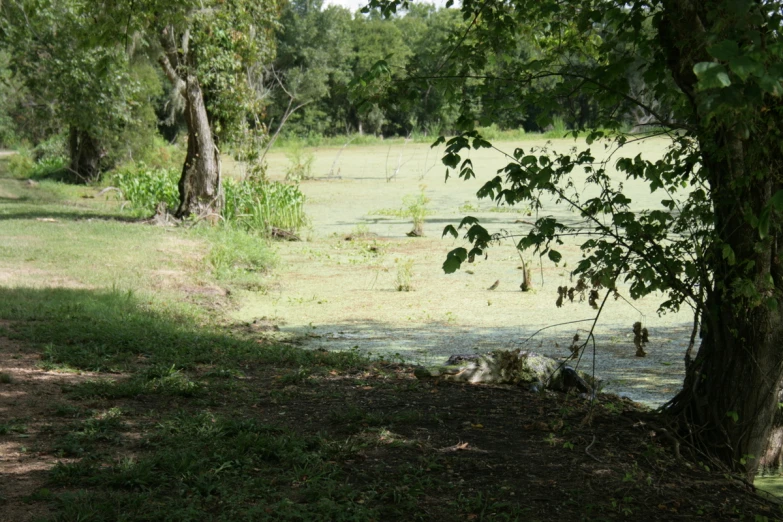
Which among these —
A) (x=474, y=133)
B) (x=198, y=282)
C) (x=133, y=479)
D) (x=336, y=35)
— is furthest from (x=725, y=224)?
(x=336, y=35)

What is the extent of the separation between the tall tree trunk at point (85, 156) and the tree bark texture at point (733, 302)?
59.9 ft

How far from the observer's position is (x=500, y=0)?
14.6ft

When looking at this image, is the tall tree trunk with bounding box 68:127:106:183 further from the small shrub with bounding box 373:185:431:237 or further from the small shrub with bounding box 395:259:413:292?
the small shrub with bounding box 395:259:413:292

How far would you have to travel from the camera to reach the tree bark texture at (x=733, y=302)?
10.8ft

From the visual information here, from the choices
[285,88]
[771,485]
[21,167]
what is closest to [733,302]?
[771,485]

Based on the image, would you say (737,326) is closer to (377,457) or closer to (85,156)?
(377,457)

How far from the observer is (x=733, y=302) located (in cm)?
368

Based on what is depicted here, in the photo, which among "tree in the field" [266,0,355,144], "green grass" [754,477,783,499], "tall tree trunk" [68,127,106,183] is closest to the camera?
"green grass" [754,477,783,499]

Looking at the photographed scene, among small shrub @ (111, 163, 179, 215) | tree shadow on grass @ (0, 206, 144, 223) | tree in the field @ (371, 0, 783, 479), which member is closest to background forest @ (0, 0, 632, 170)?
tree in the field @ (371, 0, 783, 479)

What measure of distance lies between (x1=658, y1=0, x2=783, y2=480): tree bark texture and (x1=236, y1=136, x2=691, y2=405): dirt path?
3.51ft

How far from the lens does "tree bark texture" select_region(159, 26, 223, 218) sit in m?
11.9

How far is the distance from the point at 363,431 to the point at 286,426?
1.24 feet

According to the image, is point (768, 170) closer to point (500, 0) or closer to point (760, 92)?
point (760, 92)

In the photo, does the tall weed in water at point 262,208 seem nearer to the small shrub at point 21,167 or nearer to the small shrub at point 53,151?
the small shrub at point 53,151
